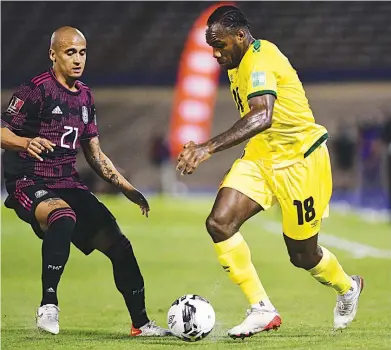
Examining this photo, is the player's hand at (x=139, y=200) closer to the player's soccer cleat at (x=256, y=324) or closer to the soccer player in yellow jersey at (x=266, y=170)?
the soccer player in yellow jersey at (x=266, y=170)

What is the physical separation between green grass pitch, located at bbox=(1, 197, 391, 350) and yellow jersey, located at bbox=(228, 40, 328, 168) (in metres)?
1.17

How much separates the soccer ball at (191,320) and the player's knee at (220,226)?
0.44 meters

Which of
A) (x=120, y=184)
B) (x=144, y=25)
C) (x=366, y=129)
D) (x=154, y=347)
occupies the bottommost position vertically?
(x=154, y=347)

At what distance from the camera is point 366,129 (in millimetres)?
25016

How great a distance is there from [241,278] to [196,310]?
1.15ft

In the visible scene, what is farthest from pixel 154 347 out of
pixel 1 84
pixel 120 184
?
pixel 1 84

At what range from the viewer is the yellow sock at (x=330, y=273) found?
7.18m

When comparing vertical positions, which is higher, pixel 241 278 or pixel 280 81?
pixel 280 81

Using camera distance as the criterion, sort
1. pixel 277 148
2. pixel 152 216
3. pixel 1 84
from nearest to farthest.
→ 1. pixel 277 148
2. pixel 152 216
3. pixel 1 84

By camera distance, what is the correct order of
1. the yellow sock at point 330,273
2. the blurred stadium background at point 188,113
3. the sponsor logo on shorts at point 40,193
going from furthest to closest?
the blurred stadium background at point 188,113 → the yellow sock at point 330,273 → the sponsor logo on shorts at point 40,193

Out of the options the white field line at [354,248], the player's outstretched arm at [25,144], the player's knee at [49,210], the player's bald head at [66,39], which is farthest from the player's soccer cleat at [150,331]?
the white field line at [354,248]

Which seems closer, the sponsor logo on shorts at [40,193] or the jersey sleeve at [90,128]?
the sponsor logo on shorts at [40,193]

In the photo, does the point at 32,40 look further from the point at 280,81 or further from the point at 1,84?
the point at 280,81

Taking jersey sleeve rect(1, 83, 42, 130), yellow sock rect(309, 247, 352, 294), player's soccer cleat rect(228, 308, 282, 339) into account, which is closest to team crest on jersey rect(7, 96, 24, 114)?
jersey sleeve rect(1, 83, 42, 130)
